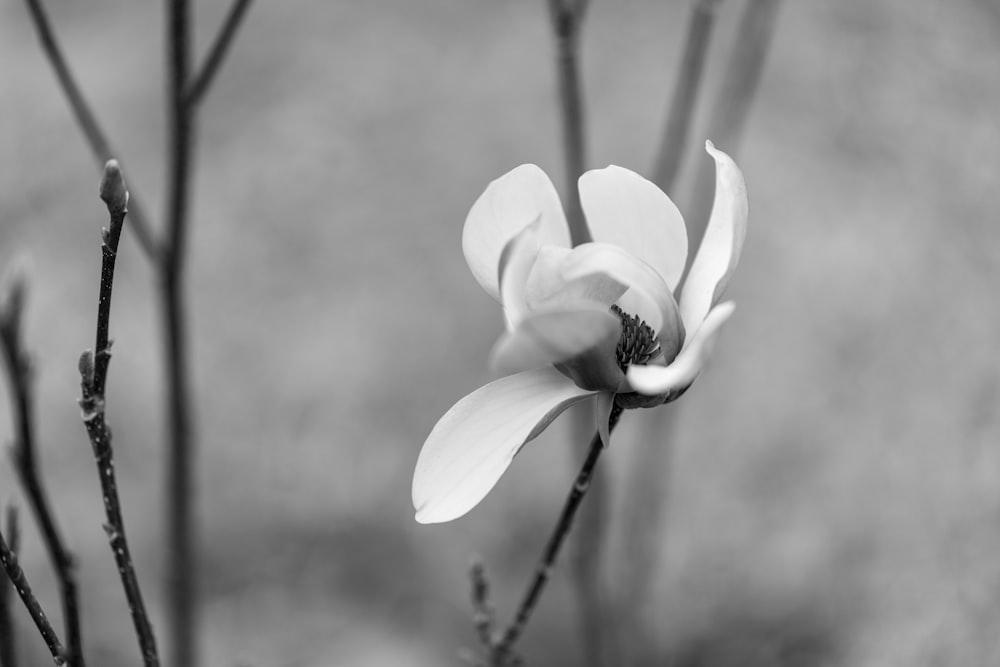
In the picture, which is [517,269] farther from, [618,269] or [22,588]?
[22,588]

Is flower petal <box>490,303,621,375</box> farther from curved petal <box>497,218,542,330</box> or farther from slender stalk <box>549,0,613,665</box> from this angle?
slender stalk <box>549,0,613,665</box>

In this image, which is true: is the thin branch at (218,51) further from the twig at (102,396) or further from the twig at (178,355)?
the twig at (102,396)

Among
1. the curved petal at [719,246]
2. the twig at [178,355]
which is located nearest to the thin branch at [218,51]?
the twig at [178,355]

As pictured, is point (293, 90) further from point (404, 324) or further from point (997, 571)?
point (997, 571)

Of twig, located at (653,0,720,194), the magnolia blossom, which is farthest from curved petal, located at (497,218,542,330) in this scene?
twig, located at (653,0,720,194)

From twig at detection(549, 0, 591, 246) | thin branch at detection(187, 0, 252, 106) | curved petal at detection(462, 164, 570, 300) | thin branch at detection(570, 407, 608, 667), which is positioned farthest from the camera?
thin branch at detection(570, 407, 608, 667)

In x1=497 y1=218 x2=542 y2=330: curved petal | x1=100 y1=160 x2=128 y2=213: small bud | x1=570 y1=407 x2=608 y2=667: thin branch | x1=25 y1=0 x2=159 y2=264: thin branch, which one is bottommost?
x1=100 y1=160 x2=128 y2=213: small bud

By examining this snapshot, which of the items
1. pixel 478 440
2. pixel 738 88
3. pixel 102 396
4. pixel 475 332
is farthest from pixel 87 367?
pixel 475 332
